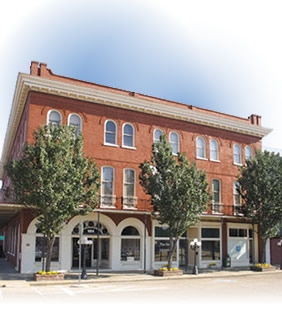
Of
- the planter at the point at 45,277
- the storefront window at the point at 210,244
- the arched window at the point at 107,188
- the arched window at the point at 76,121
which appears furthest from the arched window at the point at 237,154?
the planter at the point at 45,277

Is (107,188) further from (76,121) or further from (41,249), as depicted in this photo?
(41,249)

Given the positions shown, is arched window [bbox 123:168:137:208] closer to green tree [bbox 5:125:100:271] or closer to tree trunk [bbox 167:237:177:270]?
tree trunk [bbox 167:237:177:270]

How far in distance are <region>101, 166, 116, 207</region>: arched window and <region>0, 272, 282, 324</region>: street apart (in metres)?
6.17

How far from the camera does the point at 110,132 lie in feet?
82.3

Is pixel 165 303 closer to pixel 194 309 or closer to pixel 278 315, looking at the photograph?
pixel 194 309

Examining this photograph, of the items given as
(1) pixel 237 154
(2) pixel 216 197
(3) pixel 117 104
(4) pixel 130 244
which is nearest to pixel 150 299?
(4) pixel 130 244

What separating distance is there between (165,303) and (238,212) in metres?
16.2

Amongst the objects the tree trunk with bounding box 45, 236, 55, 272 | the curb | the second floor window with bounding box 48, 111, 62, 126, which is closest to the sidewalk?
the curb

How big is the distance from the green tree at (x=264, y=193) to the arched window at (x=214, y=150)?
321 cm

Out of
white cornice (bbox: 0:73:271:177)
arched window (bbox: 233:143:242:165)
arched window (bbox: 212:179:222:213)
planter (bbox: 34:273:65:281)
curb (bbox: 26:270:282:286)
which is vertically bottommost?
curb (bbox: 26:270:282:286)

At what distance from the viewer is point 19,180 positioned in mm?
19391

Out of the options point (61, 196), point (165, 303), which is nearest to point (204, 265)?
point (61, 196)

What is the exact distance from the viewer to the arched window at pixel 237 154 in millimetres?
30386

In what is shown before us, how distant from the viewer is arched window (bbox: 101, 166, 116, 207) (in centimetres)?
2412
